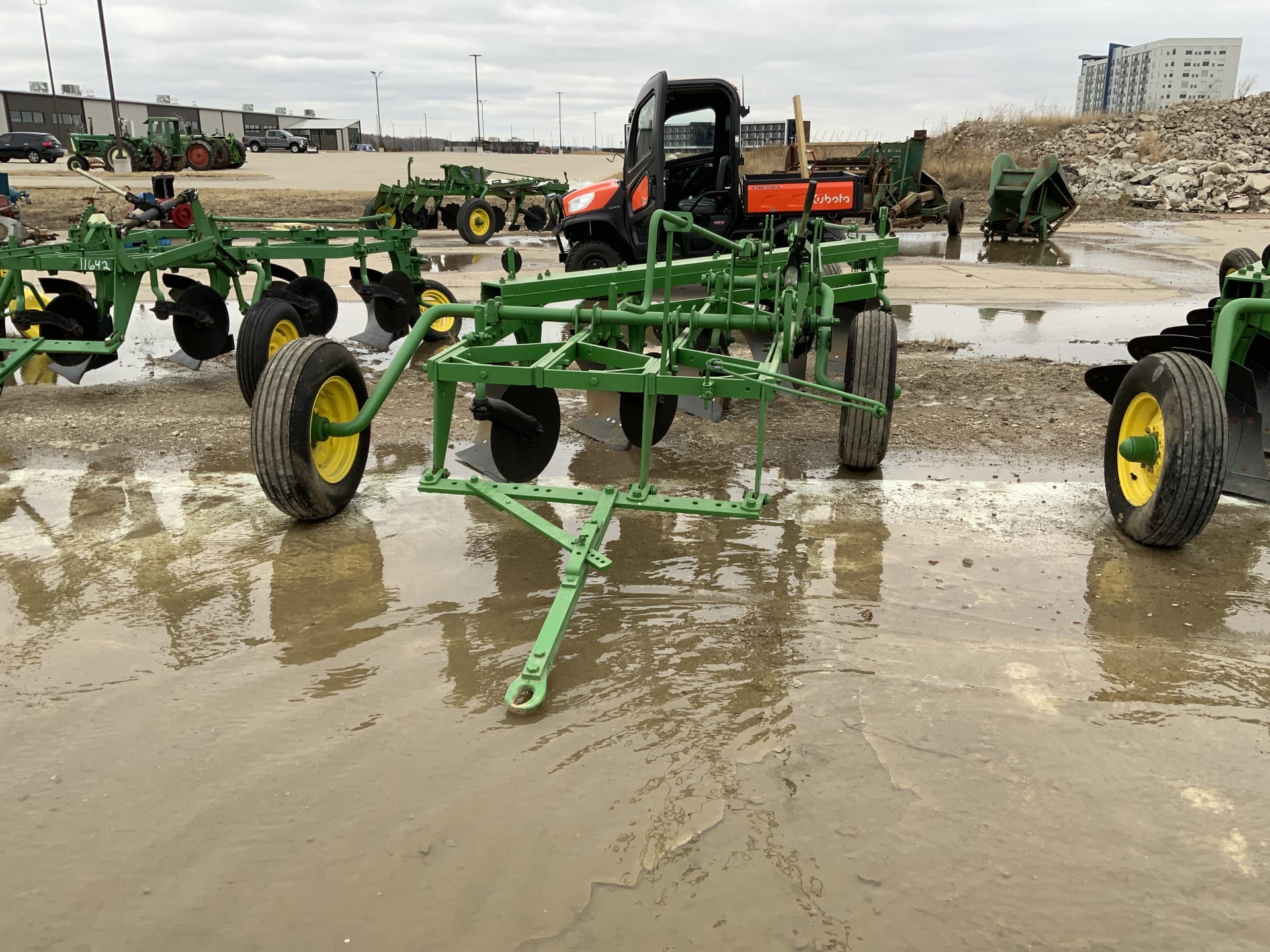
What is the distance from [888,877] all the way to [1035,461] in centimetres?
364

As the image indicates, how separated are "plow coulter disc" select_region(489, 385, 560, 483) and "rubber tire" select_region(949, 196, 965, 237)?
15513 millimetres

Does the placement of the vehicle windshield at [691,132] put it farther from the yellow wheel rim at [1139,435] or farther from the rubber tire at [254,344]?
the yellow wheel rim at [1139,435]

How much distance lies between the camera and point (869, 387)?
4977mm

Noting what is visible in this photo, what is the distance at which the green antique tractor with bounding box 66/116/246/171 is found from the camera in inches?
1265

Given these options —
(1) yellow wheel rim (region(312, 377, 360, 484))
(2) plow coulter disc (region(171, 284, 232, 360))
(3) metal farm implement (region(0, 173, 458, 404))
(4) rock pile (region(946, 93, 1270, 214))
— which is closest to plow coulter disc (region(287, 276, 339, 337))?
(3) metal farm implement (region(0, 173, 458, 404))

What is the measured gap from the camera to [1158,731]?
2770 mm

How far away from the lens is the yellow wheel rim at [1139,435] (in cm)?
424

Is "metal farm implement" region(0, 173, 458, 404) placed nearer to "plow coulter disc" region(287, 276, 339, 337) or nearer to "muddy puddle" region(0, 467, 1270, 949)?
"plow coulter disc" region(287, 276, 339, 337)

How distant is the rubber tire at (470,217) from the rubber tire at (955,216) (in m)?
8.70

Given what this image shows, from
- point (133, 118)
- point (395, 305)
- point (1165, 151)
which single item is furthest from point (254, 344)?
point (133, 118)

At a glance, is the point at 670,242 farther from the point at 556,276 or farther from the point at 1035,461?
the point at 1035,461

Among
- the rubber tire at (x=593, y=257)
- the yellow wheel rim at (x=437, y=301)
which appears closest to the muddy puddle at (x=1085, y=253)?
the rubber tire at (x=593, y=257)

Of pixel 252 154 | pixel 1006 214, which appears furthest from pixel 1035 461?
pixel 252 154

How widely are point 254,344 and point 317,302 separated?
1.62 meters
